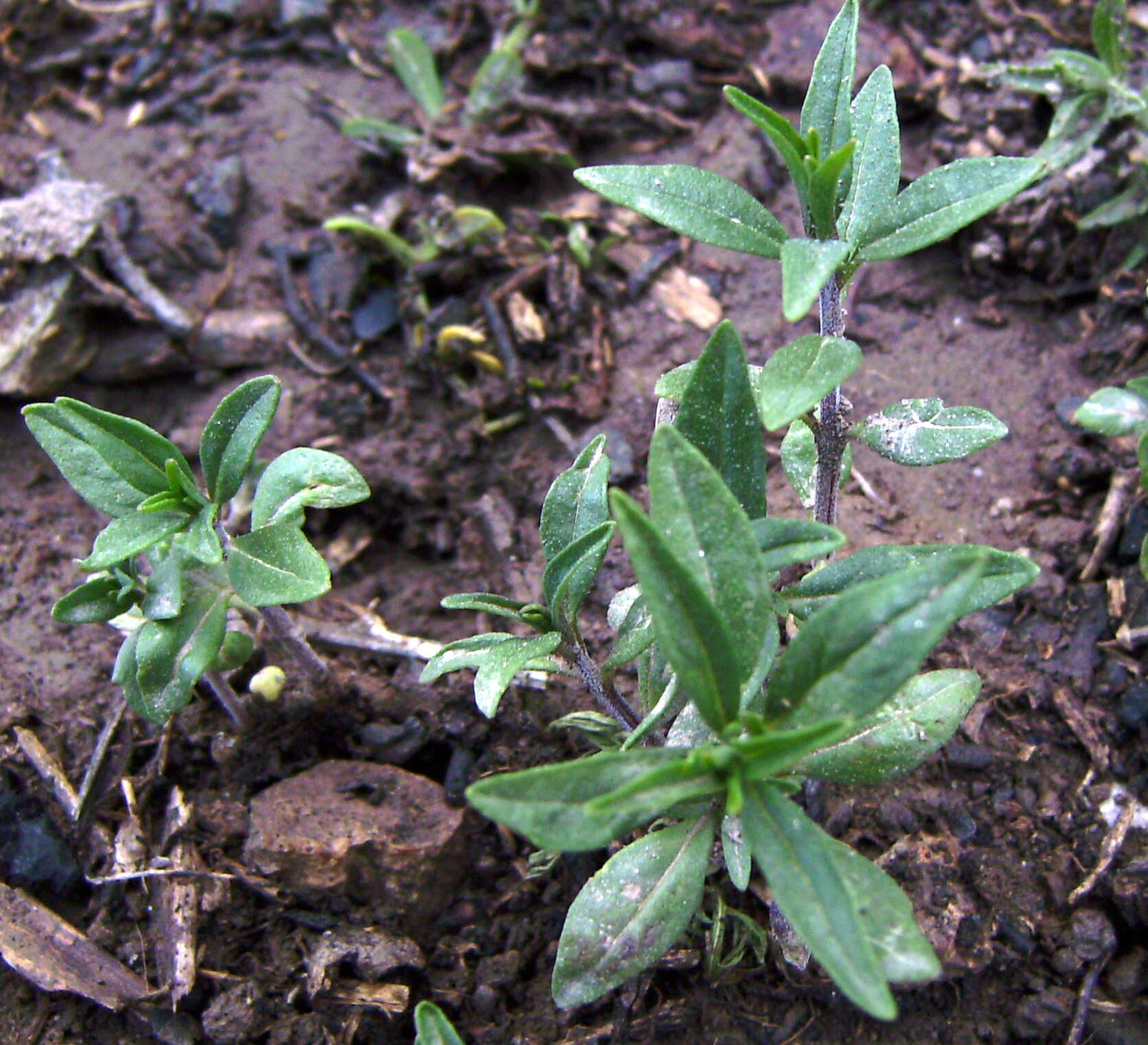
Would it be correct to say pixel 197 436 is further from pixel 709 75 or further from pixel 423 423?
pixel 709 75

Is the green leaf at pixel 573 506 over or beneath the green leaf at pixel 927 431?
beneath

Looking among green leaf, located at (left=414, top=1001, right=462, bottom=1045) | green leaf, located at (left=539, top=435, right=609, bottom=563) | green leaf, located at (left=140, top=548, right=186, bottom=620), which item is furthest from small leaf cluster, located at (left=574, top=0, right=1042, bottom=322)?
green leaf, located at (left=414, top=1001, right=462, bottom=1045)

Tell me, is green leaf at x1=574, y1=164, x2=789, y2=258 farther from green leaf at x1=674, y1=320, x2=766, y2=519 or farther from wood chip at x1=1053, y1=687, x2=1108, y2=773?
wood chip at x1=1053, y1=687, x2=1108, y2=773

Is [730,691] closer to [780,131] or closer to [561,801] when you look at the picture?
[561,801]

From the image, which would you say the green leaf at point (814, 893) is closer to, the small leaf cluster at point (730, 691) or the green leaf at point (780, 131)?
the small leaf cluster at point (730, 691)

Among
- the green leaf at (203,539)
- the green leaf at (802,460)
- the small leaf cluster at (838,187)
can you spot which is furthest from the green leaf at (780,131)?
the green leaf at (203,539)

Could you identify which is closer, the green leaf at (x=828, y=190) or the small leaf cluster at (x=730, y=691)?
the small leaf cluster at (x=730, y=691)
